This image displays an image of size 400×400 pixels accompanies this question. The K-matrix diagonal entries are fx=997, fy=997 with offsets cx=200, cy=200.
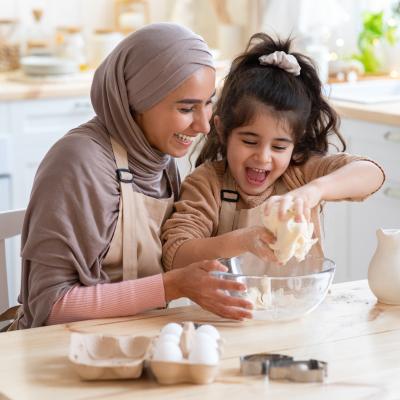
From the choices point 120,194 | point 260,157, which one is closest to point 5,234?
point 120,194

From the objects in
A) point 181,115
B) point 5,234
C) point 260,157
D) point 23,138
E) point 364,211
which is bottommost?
point 364,211

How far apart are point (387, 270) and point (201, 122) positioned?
458 mm

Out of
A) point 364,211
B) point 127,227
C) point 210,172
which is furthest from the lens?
point 364,211

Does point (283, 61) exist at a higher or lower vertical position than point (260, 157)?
higher

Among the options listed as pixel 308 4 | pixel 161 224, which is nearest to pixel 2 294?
pixel 161 224

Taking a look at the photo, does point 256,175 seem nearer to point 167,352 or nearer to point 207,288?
point 207,288

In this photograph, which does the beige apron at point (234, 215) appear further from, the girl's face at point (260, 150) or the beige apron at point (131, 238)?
the beige apron at point (131, 238)

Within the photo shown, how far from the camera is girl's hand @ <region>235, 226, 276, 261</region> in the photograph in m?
1.74

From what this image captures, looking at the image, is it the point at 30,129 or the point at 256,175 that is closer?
the point at 256,175

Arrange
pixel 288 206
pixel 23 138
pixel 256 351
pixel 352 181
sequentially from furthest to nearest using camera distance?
pixel 23 138, pixel 352 181, pixel 288 206, pixel 256 351

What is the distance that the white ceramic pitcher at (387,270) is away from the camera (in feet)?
6.04

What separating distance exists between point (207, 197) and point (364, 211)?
59.7 inches

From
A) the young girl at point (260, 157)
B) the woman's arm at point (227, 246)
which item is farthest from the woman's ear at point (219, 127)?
the woman's arm at point (227, 246)

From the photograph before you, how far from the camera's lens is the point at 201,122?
1.96 m
